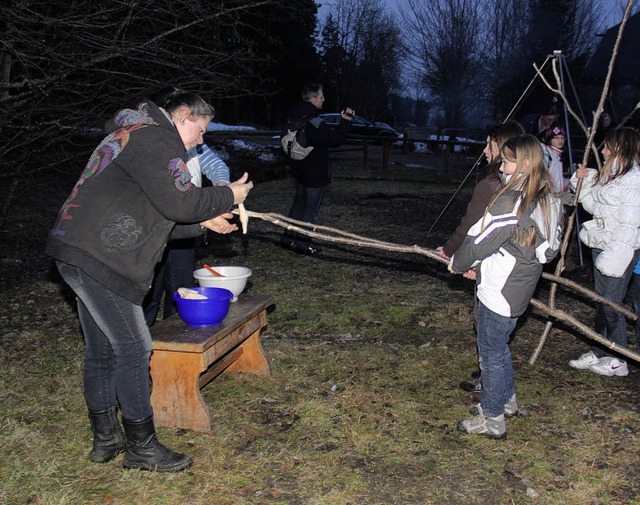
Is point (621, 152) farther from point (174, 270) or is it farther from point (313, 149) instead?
point (313, 149)

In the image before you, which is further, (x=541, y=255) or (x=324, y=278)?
(x=324, y=278)

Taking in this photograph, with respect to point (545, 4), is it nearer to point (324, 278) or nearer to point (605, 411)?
point (324, 278)

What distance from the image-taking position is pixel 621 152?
3.97m

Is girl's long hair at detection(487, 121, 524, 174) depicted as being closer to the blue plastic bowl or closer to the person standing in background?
the blue plastic bowl

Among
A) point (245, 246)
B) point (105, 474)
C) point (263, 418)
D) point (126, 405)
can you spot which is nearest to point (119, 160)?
point (126, 405)

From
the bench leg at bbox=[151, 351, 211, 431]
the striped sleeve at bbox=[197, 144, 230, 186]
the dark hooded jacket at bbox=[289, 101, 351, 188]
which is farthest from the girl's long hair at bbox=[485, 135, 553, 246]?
the dark hooded jacket at bbox=[289, 101, 351, 188]

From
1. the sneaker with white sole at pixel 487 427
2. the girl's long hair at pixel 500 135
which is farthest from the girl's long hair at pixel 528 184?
the sneaker with white sole at pixel 487 427

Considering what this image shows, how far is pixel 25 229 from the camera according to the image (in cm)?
845

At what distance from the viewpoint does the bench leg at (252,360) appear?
13.7ft

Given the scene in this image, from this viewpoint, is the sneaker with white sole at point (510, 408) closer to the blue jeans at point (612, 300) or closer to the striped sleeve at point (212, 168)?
the blue jeans at point (612, 300)

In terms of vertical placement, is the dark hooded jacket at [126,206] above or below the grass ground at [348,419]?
above

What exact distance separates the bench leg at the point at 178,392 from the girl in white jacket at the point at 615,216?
8.75 ft

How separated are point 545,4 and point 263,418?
105ft

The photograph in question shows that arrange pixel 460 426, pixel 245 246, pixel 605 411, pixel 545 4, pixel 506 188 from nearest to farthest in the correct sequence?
pixel 506 188 < pixel 460 426 < pixel 605 411 < pixel 245 246 < pixel 545 4
